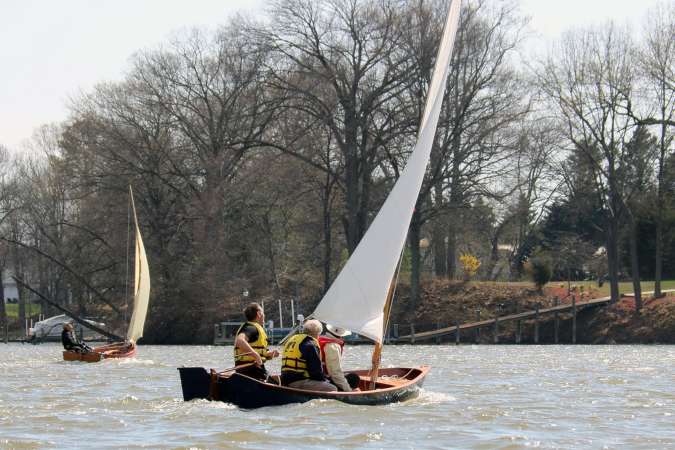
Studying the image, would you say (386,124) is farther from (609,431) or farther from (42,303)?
(609,431)

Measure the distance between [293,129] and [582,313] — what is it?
42.0ft

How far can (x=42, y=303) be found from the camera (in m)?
70.9

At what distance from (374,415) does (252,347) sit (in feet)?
7.28

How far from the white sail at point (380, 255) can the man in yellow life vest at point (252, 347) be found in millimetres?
879

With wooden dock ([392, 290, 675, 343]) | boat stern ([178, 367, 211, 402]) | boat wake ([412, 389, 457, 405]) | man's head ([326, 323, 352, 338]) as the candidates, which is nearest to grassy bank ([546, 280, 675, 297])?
wooden dock ([392, 290, 675, 343])

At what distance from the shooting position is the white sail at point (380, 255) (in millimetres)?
18094

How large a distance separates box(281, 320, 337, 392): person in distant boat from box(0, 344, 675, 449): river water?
1.53 ft

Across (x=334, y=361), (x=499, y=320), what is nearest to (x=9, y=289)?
(x=499, y=320)

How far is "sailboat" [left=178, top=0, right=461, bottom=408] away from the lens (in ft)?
58.5

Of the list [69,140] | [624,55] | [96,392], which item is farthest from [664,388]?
[69,140]

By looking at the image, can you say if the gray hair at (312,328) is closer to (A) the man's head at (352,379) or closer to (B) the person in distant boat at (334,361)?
(B) the person in distant boat at (334,361)

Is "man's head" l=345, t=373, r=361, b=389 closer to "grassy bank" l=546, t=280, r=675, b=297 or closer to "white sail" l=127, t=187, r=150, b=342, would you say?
"white sail" l=127, t=187, r=150, b=342

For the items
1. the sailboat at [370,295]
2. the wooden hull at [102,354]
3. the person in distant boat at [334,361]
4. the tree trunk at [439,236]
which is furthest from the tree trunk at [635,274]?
the person in distant boat at [334,361]

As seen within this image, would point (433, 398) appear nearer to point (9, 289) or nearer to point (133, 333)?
point (133, 333)
